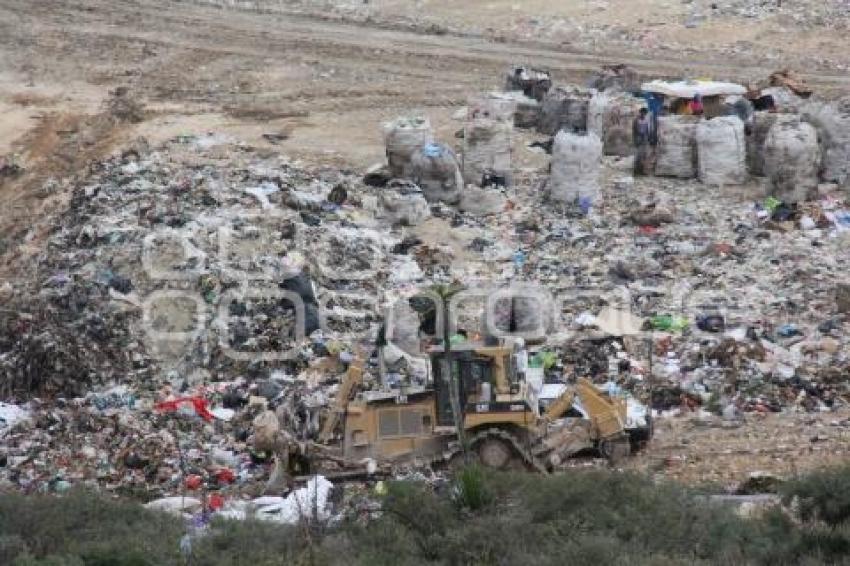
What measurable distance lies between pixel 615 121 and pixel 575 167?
6.03 ft

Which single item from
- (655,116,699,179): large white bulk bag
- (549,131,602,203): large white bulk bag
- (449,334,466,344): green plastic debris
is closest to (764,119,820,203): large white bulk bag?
(655,116,699,179): large white bulk bag

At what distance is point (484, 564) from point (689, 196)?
8.54 m

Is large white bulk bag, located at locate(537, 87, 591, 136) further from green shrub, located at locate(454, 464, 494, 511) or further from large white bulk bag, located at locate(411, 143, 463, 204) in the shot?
green shrub, located at locate(454, 464, 494, 511)

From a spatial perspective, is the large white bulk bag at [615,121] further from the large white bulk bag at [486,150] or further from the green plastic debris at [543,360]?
the green plastic debris at [543,360]

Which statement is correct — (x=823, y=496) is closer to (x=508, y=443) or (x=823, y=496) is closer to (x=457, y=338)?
(x=508, y=443)

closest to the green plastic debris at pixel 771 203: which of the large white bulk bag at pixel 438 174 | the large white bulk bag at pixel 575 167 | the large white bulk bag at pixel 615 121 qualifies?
the large white bulk bag at pixel 575 167

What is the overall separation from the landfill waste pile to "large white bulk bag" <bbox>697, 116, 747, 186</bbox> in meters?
0.03

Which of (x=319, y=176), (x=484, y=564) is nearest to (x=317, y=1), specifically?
(x=319, y=176)

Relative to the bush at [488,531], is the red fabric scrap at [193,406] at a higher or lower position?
lower

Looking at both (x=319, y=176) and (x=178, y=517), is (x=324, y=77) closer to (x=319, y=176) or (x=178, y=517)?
(x=319, y=176)

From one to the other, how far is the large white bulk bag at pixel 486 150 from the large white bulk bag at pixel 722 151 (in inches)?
84.0

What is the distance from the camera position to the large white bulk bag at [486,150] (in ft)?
52.1

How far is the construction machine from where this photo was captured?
387 inches

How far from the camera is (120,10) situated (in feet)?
83.2
